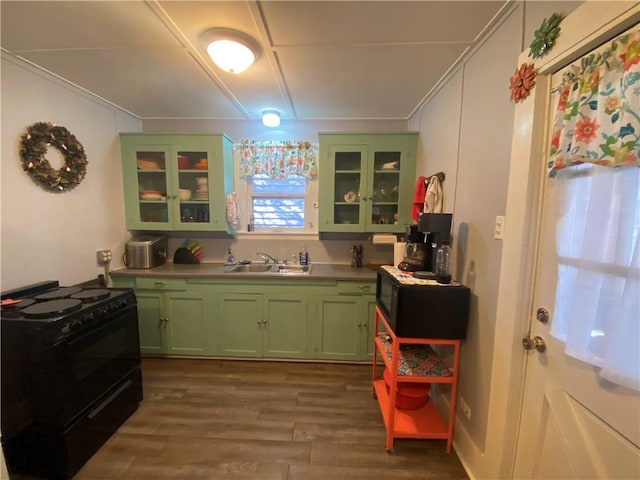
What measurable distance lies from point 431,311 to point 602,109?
114 centimetres

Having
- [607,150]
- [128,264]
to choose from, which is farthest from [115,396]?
[607,150]

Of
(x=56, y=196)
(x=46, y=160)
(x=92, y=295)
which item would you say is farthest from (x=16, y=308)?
(x=46, y=160)

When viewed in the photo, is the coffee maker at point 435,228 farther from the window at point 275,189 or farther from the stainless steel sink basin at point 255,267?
the stainless steel sink basin at point 255,267

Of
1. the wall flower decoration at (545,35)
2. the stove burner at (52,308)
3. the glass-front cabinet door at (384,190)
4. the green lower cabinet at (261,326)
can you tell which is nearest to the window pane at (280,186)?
the glass-front cabinet door at (384,190)

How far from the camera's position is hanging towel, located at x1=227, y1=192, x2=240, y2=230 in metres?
2.84

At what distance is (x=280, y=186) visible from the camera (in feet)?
10.1

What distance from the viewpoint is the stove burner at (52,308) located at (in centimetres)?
145

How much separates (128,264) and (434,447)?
315 centimetres

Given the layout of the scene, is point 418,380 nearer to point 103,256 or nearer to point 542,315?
point 542,315

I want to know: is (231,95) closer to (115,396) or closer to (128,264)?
(128,264)

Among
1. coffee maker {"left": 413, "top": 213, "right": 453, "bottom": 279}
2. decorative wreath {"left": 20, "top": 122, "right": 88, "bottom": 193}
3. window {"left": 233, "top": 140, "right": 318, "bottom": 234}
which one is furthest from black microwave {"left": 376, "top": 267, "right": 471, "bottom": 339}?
decorative wreath {"left": 20, "top": 122, "right": 88, "bottom": 193}

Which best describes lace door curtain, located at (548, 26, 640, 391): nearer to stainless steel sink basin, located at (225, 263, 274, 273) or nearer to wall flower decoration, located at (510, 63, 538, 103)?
wall flower decoration, located at (510, 63, 538, 103)

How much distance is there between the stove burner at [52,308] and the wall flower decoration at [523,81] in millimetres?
2591

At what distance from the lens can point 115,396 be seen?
179cm
